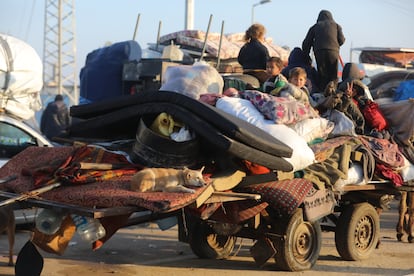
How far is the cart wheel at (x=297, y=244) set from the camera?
22.2 feet

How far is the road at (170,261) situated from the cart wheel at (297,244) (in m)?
0.13

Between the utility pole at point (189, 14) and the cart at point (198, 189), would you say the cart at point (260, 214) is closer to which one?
the cart at point (198, 189)

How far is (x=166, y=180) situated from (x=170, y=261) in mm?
2710

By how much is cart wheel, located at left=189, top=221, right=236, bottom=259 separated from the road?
0.10 metres

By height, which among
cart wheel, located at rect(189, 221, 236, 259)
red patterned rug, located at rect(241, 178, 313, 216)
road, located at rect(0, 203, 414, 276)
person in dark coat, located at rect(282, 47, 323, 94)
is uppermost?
person in dark coat, located at rect(282, 47, 323, 94)

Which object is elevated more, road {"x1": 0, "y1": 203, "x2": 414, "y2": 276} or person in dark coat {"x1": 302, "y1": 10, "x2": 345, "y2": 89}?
person in dark coat {"x1": 302, "y1": 10, "x2": 345, "y2": 89}

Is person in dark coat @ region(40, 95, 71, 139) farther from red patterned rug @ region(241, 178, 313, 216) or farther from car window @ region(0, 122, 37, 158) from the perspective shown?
red patterned rug @ region(241, 178, 313, 216)

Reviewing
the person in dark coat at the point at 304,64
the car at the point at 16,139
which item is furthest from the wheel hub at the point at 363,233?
the car at the point at 16,139

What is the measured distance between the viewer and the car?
877 centimetres

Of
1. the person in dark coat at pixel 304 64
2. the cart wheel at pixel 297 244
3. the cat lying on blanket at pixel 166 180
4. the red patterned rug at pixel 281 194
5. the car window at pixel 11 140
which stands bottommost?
the cart wheel at pixel 297 244

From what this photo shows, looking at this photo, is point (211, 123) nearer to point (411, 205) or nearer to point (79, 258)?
point (79, 258)

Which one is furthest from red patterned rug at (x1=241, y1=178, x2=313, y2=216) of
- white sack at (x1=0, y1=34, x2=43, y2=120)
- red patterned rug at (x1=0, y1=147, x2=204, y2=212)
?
white sack at (x1=0, y1=34, x2=43, y2=120)

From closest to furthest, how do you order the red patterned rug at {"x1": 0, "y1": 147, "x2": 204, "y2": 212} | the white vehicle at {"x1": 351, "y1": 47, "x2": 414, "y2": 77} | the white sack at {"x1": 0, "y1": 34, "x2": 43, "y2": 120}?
the red patterned rug at {"x1": 0, "y1": 147, "x2": 204, "y2": 212}
the white sack at {"x1": 0, "y1": 34, "x2": 43, "y2": 120}
the white vehicle at {"x1": 351, "y1": 47, "x2": 414, "y2": 77}

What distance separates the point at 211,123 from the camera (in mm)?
5453
